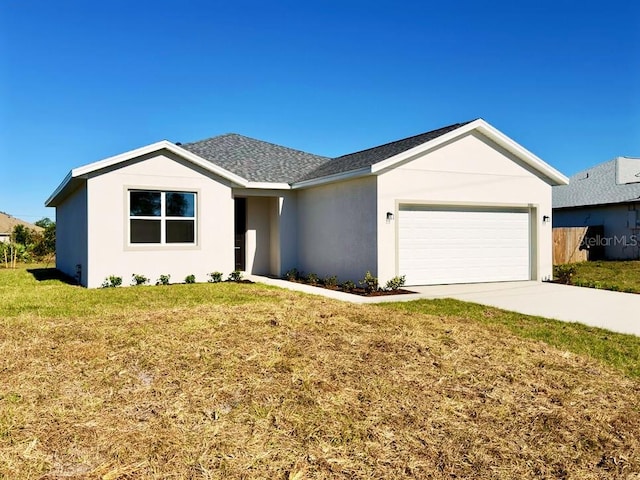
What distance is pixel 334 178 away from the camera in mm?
13305

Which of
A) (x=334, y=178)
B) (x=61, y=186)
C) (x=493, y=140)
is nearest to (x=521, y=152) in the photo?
(x=493, y=140)

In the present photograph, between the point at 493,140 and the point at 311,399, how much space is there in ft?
37.0

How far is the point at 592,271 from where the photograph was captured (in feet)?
60.1

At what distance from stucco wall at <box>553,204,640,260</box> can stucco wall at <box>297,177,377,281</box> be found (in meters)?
17.4

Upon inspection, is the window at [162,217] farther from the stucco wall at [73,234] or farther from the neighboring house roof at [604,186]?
the neighboring house roof at [604,186]

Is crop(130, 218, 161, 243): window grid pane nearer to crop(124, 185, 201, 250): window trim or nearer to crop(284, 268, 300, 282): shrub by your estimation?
crop(124, 185, 201, 250): window trim

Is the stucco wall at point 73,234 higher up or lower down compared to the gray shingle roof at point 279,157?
lower down

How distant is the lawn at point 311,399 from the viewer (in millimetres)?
3434

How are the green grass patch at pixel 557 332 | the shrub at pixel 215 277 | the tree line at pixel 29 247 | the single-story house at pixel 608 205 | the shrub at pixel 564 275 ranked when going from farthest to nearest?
the tree line at pixel 29 247
the single-story house at pixel 608 205
the shrub at pixel 564 275
the shrub at pixel 215 277
the green grass patch at pixel 557 332

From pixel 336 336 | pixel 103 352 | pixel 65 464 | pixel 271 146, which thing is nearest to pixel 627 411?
pixel 336 336

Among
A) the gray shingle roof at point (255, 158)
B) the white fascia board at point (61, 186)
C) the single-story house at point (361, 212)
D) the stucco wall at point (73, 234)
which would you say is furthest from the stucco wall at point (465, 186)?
the white fascia board at point (61, 186)

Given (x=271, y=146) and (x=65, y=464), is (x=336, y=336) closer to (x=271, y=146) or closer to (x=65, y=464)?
(x=65, y=464)

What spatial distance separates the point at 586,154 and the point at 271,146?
22.2 meters

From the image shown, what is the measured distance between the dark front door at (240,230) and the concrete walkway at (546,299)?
9.36 ft
